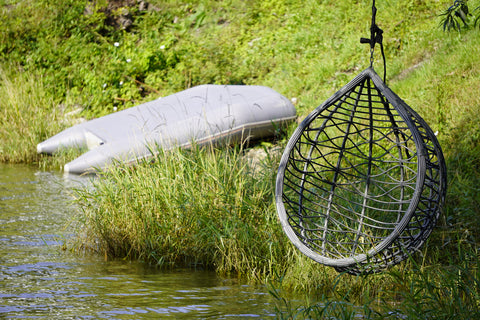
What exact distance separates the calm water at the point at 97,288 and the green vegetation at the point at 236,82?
0.21 m

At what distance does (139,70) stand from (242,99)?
3.66 meters

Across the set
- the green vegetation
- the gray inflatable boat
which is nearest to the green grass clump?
the green vegetation

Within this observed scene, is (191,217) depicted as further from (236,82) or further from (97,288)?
(236,82)

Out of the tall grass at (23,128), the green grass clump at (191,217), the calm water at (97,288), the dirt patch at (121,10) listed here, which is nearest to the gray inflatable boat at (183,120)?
the tall grass at (23,128)

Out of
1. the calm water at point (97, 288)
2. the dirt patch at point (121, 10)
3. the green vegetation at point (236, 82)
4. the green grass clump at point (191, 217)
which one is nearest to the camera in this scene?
the calm water at point (97, 288)

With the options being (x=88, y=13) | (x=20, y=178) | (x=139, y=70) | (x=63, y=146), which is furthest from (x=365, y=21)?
(x=88, y=13)

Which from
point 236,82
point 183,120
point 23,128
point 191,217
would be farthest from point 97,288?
point 236,82

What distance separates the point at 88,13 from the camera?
1394 cm

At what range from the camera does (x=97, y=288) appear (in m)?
4.33

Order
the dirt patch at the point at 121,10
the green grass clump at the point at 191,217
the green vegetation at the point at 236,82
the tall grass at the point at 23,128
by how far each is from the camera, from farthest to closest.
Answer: the dirt patch at the point at 121,10 < the tall grass at the point at 23,128 < the green grass clump at the point at 191,217 < the green vegetation at the point at 236,82

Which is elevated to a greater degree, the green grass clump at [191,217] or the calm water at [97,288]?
the green grass clump at [191,217]

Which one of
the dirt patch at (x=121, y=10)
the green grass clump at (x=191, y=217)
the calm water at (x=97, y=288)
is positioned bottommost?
the calm water at (x=97, y=288)

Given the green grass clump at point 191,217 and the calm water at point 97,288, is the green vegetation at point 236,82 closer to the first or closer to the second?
the green grass clump at point 191,217

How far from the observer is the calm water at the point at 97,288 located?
3850 mm
